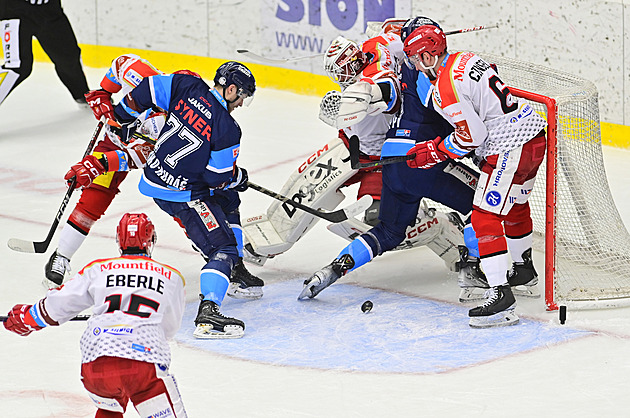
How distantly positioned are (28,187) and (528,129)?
3.20 meters

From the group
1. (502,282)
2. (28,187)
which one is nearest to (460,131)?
(502,282)

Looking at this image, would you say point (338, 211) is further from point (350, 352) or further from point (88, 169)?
point (88, 169)

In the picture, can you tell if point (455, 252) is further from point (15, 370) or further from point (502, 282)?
point (15, 370)

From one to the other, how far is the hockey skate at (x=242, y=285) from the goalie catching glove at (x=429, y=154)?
825mm

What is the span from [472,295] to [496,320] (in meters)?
0.35

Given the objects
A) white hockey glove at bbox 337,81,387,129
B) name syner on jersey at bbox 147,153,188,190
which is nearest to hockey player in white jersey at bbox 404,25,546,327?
white hockey glove at bbox 337,81,387,129

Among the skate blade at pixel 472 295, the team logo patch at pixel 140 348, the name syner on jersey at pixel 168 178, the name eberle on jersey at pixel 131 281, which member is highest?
the name eberle on jersey at pixel 131 281

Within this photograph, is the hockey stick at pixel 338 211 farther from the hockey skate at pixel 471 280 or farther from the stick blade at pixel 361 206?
the hockey skate at pixel 471 280

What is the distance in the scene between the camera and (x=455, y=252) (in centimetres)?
517

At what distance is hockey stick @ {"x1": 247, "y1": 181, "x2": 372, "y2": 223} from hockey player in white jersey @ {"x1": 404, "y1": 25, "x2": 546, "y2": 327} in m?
0.40

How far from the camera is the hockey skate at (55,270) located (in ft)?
16.7

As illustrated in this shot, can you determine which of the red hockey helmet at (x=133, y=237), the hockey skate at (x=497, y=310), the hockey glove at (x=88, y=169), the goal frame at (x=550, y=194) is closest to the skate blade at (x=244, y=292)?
the hockey glove at (x=88, y=169)

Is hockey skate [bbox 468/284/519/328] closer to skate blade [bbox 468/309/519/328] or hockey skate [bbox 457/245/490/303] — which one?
skate blade [bbox 468/309/519/328]

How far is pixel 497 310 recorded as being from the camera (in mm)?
4527
